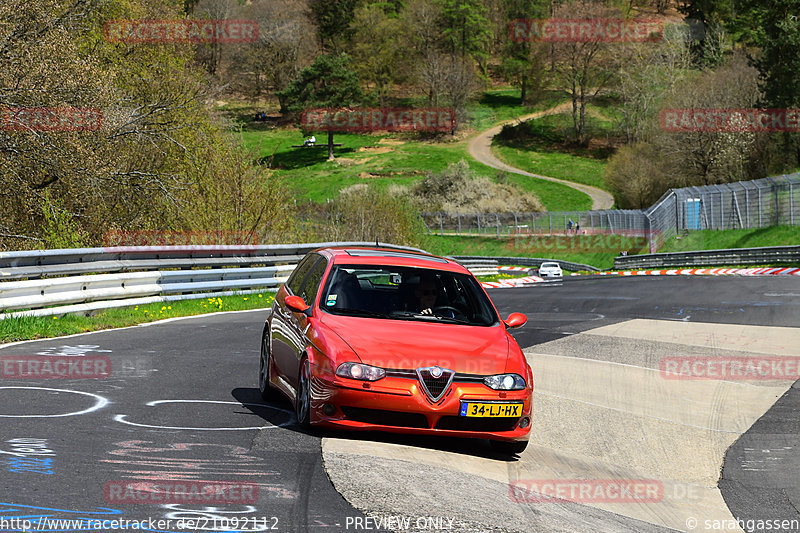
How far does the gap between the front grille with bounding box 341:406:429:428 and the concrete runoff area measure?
19 centimetres

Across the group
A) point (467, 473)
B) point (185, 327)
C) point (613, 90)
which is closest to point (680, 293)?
point (185, 327)

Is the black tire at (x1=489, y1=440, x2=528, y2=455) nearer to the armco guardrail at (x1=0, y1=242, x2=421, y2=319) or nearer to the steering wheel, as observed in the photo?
the steering wheel

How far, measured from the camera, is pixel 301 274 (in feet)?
32.9

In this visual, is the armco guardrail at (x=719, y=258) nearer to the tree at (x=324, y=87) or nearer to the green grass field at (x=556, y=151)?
the green grass field at (x=556, y=151)

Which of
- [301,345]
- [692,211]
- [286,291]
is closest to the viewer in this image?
[301,345]

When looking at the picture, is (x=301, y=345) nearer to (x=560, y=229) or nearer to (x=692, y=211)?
(x=692, y=211)

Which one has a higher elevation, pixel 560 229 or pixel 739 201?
pixel 739 201

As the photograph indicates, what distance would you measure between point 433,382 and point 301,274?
3020 mm

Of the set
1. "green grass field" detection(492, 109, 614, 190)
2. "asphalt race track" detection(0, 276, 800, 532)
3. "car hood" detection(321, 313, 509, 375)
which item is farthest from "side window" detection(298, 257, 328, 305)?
"green grass field" detection(492, 109, 614, 190)

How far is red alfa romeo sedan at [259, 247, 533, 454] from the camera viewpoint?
24.1 ft

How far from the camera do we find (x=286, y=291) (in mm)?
9992

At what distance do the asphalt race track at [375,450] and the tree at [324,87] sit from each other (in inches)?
4122

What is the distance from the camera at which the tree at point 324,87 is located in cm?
11638

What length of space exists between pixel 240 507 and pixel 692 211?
5339cm
